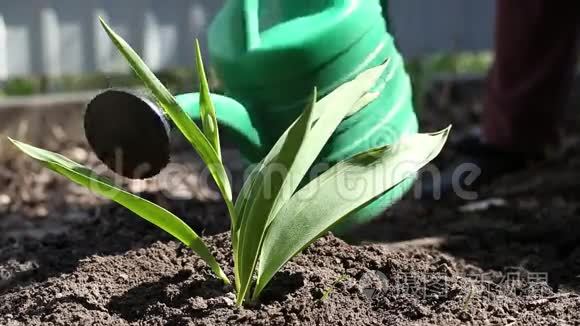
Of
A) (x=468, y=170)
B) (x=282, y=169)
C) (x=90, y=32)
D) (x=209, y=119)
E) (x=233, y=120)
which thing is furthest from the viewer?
(x=90, y=32)

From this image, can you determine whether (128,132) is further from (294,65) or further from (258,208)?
(294,65)

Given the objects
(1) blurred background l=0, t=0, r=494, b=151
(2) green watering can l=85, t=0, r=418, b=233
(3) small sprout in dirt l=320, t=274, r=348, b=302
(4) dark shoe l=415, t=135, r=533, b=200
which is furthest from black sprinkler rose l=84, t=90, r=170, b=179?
(1) blurred background l=0, t=0, r=494, b=151

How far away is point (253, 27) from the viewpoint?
1571mm

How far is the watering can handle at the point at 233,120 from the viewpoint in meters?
1.37

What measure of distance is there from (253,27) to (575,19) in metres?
1.29

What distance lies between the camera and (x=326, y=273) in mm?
1411

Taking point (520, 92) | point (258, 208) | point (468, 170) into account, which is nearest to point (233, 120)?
point (258, 208)

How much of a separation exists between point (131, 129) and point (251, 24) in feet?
1.27

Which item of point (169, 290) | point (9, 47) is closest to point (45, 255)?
point (169, 290)

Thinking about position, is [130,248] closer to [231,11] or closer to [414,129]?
[231,11]

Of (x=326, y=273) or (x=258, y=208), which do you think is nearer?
(x=258, y=208)

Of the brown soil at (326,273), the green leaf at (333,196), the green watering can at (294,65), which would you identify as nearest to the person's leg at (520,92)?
the brown soil at (326,273)

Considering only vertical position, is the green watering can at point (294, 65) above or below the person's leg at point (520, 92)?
below

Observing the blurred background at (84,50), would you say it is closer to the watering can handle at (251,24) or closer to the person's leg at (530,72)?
the person's leg at (530,72)
